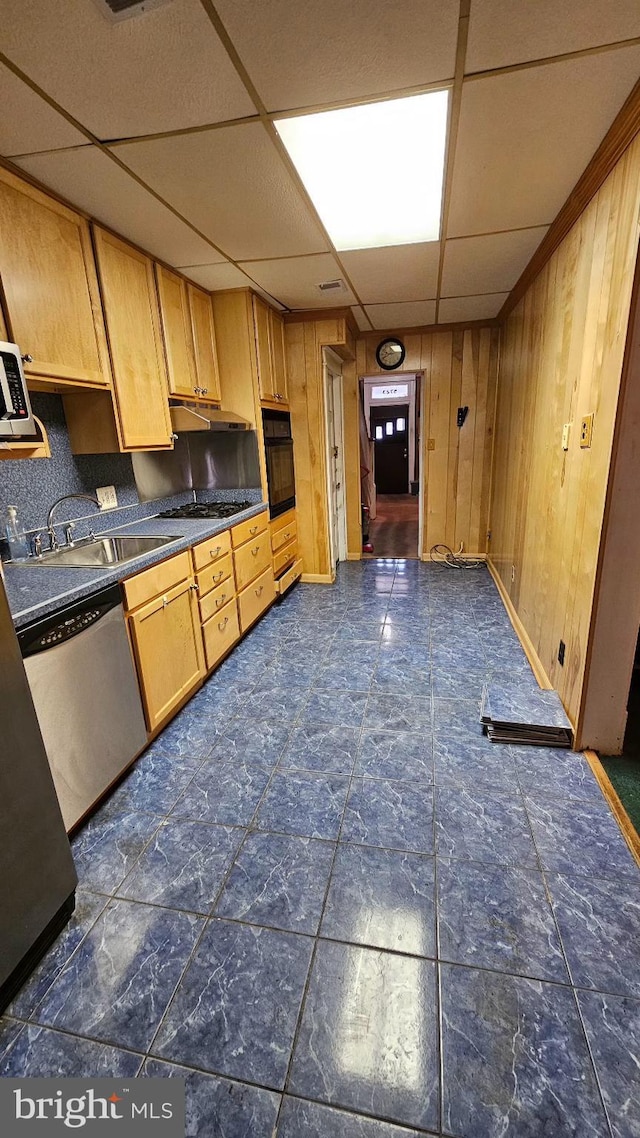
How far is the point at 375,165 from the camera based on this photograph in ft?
6.02

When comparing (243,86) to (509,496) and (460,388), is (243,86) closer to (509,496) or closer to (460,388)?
(509,496)

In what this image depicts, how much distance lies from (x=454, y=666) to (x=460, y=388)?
308cm

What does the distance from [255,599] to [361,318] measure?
8.73ft

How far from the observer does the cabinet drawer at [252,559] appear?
313cm

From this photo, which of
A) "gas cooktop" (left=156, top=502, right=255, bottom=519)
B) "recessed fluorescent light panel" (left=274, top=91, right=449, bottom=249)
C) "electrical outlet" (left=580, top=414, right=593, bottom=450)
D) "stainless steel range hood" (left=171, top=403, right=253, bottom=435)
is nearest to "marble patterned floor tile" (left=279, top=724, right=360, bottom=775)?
"gas cooktop" (left=156, top=502, right=255, bottom=519)

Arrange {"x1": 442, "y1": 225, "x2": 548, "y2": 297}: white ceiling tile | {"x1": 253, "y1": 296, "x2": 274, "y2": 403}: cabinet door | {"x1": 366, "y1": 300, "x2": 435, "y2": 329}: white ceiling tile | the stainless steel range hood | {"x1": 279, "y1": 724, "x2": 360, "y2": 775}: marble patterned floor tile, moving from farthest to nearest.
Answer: {"x1": 366, "y1": 300, "x2": 435, "y2": 329}: white ceiling tile < {"x1": 253, "y1": 296, "x2": 274, "y2": 403}: cabinet door < the stainless steel range hood < {"x1": 442, "y1": 225, "x2": 548, "y2": 297}: white ceiling tile < {"x1": 279, "y1": 724, "x2": 360, "y2": 775}: marble patterned floor tile

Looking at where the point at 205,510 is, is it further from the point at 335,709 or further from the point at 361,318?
the point at 361,318

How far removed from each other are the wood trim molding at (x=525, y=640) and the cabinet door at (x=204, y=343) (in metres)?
2.67

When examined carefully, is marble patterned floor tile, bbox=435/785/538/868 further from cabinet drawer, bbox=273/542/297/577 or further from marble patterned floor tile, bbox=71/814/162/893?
cabinet drawer, bbox=273/542/297/577

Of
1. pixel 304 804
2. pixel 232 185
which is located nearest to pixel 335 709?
pixel 304 804

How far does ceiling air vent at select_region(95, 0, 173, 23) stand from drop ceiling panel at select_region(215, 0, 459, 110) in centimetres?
16

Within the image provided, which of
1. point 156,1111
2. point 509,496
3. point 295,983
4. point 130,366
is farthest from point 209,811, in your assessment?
point 509,496

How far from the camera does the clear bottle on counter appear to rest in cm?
211

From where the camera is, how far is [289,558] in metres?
4.18
